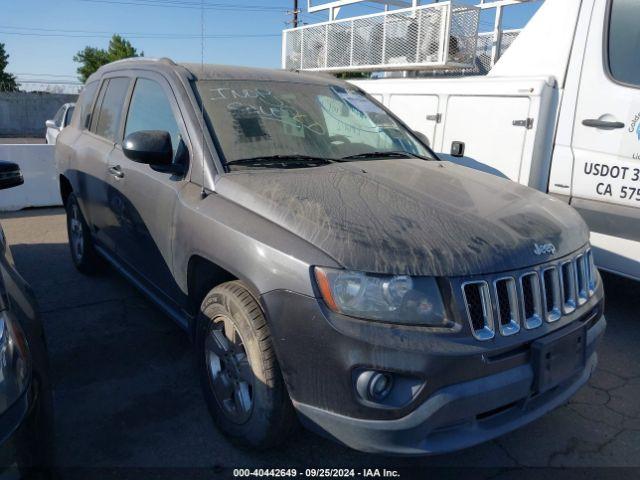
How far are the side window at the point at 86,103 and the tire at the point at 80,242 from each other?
0.66 m

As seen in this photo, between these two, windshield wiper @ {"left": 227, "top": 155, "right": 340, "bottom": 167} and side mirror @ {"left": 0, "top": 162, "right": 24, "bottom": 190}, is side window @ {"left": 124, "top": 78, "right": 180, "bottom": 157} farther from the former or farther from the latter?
side mirror @ {"left": 0, "top": 162, "right": 24, "bottom": 190}

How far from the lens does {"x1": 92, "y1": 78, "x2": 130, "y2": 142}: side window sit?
12.5ft

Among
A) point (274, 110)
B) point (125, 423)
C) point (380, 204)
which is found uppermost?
point (274, 110)

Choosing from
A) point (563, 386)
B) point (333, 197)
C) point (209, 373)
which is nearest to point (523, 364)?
point (563, 386)

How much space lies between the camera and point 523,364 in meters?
2.08

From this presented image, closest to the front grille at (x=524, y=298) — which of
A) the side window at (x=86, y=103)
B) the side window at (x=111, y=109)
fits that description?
the side window at (x=111, y=109)

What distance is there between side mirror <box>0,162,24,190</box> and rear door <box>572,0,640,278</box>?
12.5ft

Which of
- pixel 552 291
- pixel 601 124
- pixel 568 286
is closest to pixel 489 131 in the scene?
pixel 601 124

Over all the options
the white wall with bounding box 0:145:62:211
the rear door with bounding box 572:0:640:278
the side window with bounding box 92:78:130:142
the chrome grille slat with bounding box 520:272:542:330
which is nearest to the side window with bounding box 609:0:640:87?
the rear door with bounding box 572:0:640:278

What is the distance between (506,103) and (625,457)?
2908mm

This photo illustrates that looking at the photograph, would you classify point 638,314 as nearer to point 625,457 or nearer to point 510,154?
point 510,154

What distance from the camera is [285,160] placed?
2.85 metres

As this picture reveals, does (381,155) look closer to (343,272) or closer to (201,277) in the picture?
(201,277)

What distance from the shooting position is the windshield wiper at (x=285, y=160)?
274 cm
